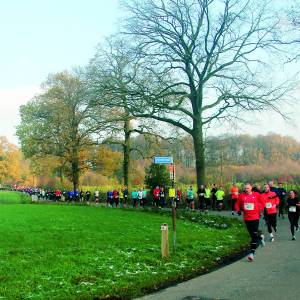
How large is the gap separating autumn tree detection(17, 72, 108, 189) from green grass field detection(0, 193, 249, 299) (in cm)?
3581

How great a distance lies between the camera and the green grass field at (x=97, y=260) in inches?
350

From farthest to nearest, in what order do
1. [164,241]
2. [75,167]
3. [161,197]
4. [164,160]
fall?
[75,167] → [161,197] → [164,160] → [164,241]

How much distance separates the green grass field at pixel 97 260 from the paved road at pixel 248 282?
2.07 feet

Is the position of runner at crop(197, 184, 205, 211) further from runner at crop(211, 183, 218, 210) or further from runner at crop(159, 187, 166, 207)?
runner at crop(159, 187, 166, 207)

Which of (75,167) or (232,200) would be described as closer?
(232,200)

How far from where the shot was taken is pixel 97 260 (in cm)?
1157

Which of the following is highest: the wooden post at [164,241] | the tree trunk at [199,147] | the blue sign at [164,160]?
the tree trunk at [199,147]

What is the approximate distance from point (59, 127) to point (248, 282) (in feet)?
155

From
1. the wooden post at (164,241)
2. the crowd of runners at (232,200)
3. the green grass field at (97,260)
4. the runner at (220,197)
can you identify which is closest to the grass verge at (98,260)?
the green grass field at (97,260)

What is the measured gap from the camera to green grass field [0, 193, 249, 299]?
889 centimetres

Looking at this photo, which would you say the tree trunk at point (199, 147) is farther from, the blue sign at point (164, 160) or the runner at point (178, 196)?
the blue sign at point (164, 160)

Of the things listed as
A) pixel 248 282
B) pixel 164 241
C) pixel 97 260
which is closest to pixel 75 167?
pixel 164 241

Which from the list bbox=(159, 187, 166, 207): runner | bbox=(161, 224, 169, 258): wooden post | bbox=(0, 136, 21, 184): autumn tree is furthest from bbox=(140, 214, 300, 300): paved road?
bbox=(0, 136, 21, 184): autumn tree

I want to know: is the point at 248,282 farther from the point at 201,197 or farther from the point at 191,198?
the point at 191,198
